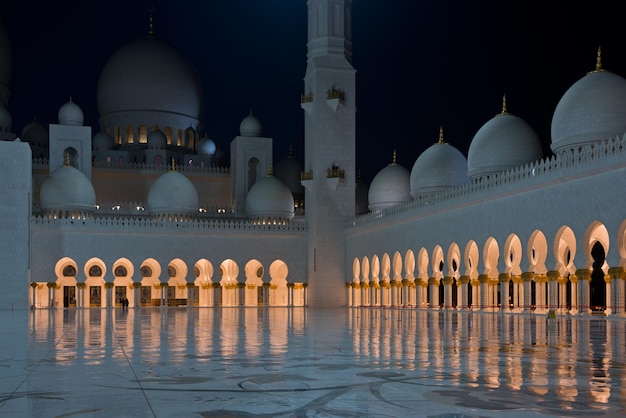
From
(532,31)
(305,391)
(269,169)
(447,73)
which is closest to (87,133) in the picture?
(269,169)

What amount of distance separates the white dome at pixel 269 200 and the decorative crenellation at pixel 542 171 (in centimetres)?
741

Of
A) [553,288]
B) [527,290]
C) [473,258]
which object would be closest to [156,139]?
[473,258]

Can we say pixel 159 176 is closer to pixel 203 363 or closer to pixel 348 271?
pixel 348 271

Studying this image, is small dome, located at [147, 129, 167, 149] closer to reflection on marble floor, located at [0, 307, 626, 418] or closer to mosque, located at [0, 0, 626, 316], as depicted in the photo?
mosque, located at [0, 0, 626, 316]

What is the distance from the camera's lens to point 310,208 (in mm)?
31500

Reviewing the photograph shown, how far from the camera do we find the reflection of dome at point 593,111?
2028cm

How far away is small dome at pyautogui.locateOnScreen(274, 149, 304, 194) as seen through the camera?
39.0 meters

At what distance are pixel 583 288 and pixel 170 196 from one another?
723 inches

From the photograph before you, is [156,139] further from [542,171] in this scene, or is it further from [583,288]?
[583,288]

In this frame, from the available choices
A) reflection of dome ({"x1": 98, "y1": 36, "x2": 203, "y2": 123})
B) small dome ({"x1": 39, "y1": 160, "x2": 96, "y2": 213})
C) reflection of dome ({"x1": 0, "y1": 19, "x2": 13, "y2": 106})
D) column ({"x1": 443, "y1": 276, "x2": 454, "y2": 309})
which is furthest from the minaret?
reflection of dome ({"x1": 0, "y1": 19, "x2": 13, "y2": 106})

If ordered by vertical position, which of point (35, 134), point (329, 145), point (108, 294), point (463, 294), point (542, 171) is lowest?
point (108, 294)

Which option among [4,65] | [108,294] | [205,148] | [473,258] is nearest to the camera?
[473,258]

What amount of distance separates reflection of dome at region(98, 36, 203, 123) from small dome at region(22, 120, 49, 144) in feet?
9.06

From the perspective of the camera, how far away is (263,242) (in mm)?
32500
